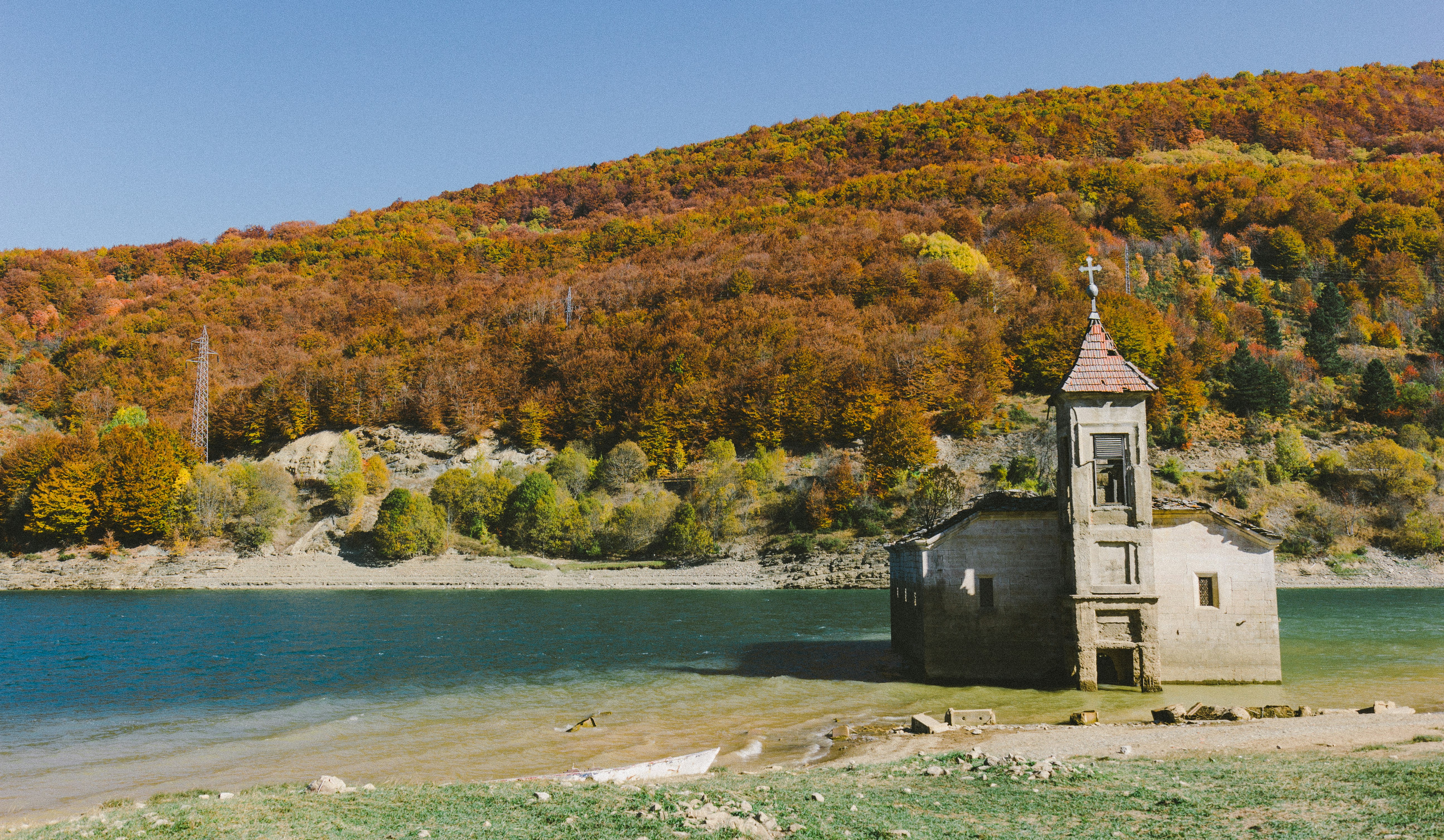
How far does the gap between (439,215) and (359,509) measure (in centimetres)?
11776

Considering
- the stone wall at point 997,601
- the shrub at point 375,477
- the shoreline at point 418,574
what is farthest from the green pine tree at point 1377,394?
the shrub at point 375,477

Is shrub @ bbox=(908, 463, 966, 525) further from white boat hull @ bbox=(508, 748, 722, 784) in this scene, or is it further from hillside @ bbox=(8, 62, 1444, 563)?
white boat hull @ bbox=(508, 748, 722, 784)

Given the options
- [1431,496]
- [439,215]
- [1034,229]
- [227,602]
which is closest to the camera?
[227,602]

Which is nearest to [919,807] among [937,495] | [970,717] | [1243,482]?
[970,717]

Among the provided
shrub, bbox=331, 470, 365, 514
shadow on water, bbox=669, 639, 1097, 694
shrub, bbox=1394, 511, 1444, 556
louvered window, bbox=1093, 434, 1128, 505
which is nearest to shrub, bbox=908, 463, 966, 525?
shrub, bbox=1394, 511, 1444, 556

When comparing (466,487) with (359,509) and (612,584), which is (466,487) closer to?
(359,509)

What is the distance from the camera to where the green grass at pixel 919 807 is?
1034 cm

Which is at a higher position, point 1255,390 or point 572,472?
point 1255,390

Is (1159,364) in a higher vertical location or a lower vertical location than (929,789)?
higher

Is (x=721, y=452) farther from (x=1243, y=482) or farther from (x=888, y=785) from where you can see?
(x=888, y=785)

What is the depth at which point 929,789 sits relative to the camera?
13.3 m

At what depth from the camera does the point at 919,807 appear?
1215 cm

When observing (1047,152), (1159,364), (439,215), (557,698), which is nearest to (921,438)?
(1159,364)

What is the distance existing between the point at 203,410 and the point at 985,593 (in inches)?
3878
